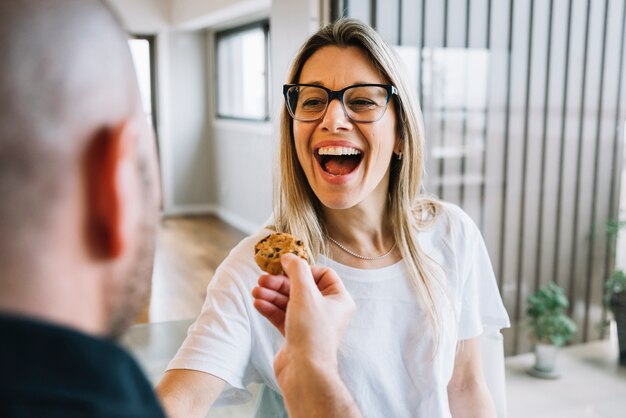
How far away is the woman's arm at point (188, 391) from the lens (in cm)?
104

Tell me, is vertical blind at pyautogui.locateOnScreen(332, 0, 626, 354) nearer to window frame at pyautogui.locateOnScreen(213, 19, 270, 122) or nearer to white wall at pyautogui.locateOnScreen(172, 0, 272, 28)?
white wall at pyautogui.locateOnScreen(172, 0, 272, 28)

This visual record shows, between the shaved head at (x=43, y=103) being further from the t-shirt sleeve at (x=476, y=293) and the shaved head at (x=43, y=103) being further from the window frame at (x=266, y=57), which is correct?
the window frame at (x=266, y=57)

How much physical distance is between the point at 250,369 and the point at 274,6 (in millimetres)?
2531

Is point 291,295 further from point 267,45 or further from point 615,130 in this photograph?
point 267,45

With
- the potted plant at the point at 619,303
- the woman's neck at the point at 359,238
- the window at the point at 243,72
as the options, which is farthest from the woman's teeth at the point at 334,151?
the window at the point at 243,72

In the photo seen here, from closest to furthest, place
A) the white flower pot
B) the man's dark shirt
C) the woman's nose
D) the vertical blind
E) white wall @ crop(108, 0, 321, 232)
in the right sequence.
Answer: the man's dark shirt < the woman's nose < the vertical blind < the white flower pot < white wall @ crop(108, 0, 321, 232)

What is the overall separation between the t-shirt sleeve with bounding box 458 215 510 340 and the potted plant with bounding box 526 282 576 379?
7.07 ft

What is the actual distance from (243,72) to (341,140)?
221 inches

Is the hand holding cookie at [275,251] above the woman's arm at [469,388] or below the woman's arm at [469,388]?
above

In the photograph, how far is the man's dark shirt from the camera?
34 cm

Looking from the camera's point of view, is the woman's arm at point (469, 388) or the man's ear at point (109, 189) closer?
the man's ear at point (109, 189)

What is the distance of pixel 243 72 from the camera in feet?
22.2

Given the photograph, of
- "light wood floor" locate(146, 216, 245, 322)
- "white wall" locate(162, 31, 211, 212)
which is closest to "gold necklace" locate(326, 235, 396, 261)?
"light wood floor" locate(146, 216, 245, 322)

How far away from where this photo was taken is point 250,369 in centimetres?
118
